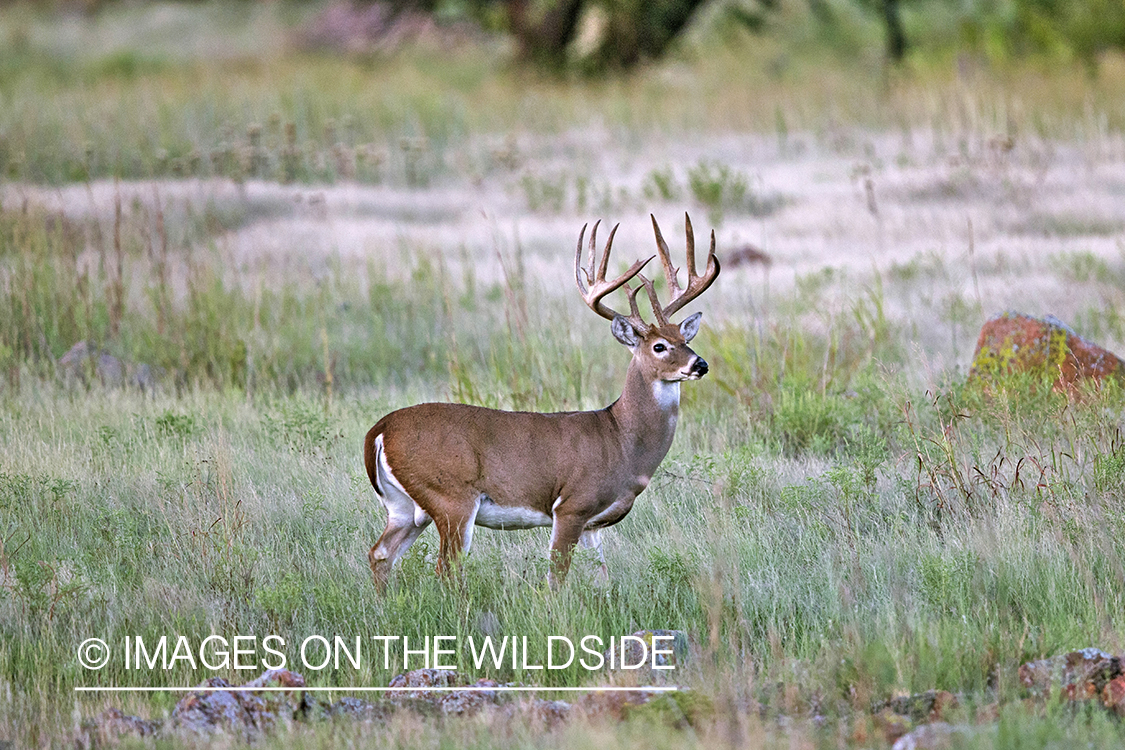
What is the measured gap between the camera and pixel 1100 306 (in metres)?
10.2

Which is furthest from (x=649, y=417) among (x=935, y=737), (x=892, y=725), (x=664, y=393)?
(x=935, y=737)

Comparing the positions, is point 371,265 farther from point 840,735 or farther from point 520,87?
point 520,87

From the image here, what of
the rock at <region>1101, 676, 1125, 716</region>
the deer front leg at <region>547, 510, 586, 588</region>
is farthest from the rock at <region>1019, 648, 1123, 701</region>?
the deer front leg at <region>547, 510, 586, 588</region>

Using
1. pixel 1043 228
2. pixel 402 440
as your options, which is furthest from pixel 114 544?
pixel 1043 228

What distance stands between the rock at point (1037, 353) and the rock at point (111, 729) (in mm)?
5167

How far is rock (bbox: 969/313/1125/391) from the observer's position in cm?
742

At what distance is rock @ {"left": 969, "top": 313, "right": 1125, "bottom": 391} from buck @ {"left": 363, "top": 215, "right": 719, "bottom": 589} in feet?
9.21

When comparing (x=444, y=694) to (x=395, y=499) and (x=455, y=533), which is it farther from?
(x=395, y=499)

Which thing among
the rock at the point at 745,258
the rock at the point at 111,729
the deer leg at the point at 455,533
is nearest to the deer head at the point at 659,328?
the deer leg at the point at 455,533

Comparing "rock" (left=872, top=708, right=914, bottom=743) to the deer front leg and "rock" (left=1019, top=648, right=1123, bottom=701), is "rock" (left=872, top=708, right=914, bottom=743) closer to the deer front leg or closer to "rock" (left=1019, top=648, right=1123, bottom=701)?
"rock" (left=1019, top=648, right=1123, bottom=701)

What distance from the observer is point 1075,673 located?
168 inches

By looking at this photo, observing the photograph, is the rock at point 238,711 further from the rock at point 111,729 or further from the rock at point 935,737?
the rock at point 935,737

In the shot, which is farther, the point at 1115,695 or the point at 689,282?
the point at 689,282

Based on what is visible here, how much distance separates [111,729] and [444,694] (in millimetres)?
1098
